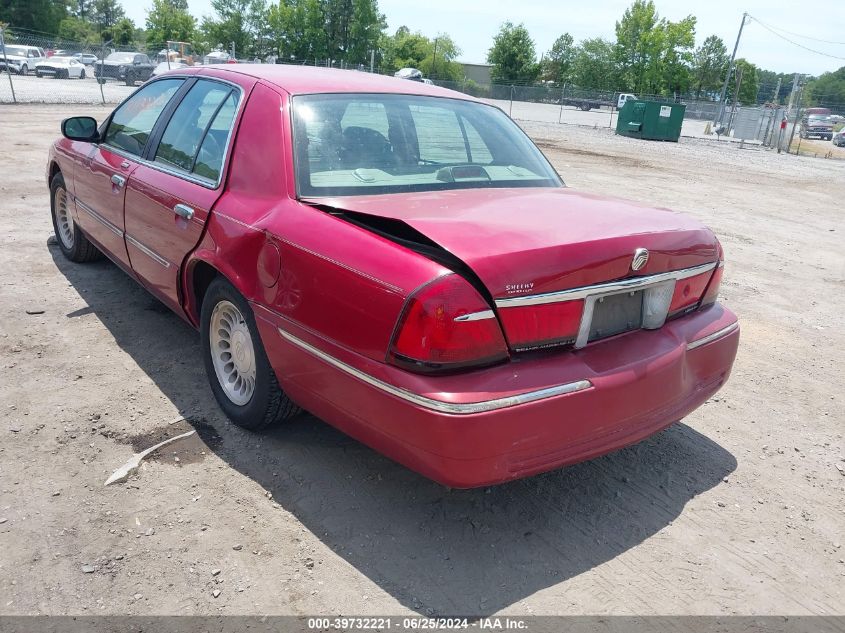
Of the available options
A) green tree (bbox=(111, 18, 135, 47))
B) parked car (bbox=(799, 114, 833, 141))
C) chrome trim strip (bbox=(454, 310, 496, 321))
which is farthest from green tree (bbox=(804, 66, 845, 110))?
chrome trim strip (bbox=(454, 310, 496, 321))

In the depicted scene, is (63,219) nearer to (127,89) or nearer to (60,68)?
(127,89)

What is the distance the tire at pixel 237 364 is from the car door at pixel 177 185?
1.11ft

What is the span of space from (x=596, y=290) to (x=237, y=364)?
1.79 m

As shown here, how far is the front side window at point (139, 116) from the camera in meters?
4.15

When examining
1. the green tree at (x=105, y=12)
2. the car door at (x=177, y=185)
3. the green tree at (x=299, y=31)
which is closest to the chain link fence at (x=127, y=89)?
the car door at (x=177, y=185)

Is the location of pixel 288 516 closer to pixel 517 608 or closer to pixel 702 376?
pixel 517 608

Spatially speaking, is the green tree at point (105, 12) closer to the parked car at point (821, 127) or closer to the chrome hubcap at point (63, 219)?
the parked car at point (821, 127)

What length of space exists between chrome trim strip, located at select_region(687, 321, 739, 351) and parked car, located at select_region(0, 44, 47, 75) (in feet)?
137

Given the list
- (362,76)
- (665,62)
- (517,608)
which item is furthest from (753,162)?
(665,62)

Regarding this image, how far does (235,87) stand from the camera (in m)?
3.46

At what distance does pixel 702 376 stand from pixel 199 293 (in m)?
2.50

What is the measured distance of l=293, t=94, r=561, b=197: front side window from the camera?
3.02 metres

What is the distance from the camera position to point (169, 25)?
77.8 meters

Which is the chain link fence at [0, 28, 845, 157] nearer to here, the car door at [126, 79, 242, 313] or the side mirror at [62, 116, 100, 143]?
the side mirror at [62, 116, 100, 143]
